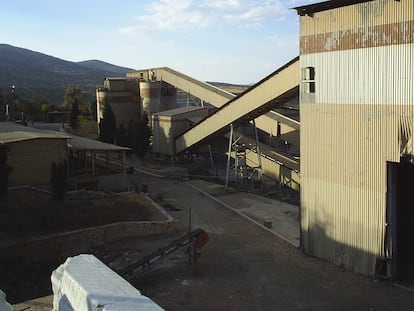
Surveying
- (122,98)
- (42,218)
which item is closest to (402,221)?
(42,218)

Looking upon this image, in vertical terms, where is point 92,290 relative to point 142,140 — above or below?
below

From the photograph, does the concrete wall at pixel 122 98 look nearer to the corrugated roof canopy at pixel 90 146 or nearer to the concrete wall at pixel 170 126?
the concrete wall at pixel 170 126

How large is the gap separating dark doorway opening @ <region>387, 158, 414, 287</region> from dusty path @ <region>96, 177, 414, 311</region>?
1204 mm

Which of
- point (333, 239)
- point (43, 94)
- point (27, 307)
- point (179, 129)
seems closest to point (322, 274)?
point (333, 239)

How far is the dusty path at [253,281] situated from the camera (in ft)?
49.8

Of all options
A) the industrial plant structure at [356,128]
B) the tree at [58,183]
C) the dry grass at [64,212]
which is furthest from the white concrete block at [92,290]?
the tree at [58,183]

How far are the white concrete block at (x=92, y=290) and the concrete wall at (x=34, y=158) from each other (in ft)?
49.9

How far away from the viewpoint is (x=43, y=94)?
121688 mm

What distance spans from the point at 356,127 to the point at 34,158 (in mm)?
15525

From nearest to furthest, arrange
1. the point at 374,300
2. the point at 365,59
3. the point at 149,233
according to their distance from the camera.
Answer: the point at 374,300 < the point at 365,59 < the point at 149,233

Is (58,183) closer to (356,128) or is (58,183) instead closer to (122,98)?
(356,128)

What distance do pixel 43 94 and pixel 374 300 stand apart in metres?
117

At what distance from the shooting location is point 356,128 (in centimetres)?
1755

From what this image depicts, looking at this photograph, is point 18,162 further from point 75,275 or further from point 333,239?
point 75,275
